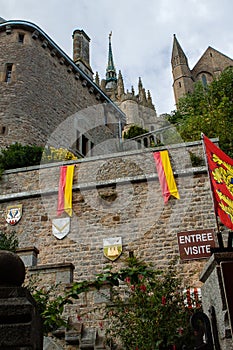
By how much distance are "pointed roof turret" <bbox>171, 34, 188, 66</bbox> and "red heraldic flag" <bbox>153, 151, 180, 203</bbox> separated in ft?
123

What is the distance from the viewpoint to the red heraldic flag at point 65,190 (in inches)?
433

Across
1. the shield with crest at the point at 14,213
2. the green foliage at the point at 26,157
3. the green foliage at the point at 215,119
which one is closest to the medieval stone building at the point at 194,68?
the green foliage at the point at 215,119

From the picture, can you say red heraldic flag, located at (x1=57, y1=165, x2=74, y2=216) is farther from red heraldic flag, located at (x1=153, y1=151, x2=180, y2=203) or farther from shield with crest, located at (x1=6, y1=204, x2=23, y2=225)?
red heraldic flag, located at (x1=153, y1=151, x2=180, y2=203)

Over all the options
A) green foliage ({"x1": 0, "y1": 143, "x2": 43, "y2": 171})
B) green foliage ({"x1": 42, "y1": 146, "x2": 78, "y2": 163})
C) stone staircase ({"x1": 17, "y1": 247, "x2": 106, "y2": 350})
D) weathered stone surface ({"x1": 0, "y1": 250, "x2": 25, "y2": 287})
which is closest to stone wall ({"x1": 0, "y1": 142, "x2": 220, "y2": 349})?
green foliage ({"x1": 0, "y1": 143, "x2": 43, "y2": 171})

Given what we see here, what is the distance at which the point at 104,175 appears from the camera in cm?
1162

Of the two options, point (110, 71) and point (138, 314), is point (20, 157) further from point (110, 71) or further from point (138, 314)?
point (110, 71)

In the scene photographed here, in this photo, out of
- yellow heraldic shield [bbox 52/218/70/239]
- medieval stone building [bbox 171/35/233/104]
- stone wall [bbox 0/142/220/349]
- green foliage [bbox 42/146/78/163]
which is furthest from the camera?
medieval stone building [bbox 171/35/233/104]

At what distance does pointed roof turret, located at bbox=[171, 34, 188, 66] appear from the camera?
46219mm

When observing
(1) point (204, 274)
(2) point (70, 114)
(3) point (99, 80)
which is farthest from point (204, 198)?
(3) point (99, 80)

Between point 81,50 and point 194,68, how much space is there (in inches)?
1029

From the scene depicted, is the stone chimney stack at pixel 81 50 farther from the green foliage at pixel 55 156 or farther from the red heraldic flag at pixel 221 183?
the red heraldic flag at pixel 221 183

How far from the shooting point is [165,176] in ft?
35.7

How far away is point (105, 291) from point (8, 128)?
11.7 metres

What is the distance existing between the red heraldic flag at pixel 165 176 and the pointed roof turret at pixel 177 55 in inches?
1471
